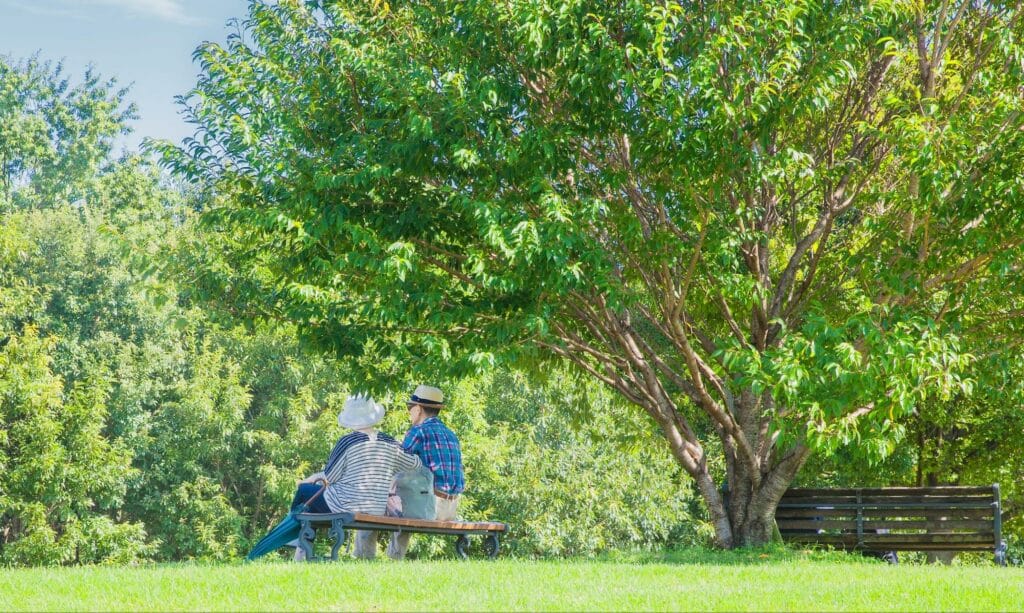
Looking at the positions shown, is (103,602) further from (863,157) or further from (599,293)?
(863,157)

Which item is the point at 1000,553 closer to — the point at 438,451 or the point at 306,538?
the point at 438,451

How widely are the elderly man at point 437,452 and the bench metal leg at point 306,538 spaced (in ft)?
4.62

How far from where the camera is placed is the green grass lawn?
6969 millimetres

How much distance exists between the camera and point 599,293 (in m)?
12.6

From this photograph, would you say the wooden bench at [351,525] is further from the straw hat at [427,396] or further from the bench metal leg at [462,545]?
the straw hat at [427,396]

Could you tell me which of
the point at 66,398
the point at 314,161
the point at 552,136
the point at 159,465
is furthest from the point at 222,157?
the point at 159,465

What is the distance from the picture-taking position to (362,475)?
10438 mm

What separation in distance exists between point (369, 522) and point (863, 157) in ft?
27.8

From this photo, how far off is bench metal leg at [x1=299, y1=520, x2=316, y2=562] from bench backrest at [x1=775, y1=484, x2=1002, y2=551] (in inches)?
321

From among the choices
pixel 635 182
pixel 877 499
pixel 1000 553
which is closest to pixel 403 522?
pixel 635 182

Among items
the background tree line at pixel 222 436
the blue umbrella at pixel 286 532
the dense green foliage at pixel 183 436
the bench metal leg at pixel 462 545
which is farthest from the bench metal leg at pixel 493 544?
the dense green foliage at pixel 183 436

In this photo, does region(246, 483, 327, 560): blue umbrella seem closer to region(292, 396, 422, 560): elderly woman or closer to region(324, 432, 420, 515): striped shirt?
region(292, 396, 422, 560): elderly woman

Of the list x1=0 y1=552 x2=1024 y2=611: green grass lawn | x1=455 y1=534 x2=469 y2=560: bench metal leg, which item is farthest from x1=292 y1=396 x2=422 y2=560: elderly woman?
x1=455 y1=534 x2=469 y2=560: bench metal leg

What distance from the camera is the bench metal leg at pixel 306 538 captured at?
32.4 ft
